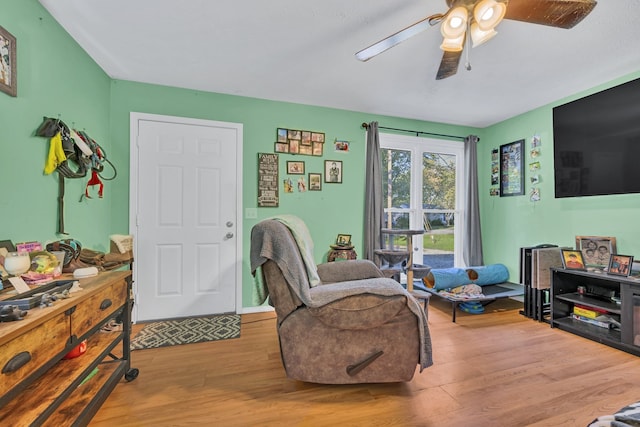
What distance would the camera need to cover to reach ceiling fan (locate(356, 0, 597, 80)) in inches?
49.7

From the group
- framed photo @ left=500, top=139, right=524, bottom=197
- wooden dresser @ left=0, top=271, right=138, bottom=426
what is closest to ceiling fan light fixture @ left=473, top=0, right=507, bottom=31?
wooden dresser @ left=0, top=271, right=138, bottom=426

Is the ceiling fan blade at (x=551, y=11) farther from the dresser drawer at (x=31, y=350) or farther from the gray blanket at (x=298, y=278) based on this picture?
the dresser drawer at (x=31, y=350)

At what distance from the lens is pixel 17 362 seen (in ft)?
2.74

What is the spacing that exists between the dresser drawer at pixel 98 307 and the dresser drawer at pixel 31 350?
0.25 feet

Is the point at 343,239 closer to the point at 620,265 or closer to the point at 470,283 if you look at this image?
the point at 470,283

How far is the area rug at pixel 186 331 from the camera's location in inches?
86.4

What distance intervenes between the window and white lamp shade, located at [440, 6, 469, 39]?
2003mm

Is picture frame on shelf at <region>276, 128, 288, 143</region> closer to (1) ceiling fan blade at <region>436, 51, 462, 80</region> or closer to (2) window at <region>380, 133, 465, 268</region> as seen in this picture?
(2) window at <region>380, 133, 465, 268</region>

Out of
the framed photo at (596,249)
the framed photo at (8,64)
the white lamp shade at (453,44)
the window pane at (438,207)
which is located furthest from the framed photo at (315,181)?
the framed photo at (596,249)

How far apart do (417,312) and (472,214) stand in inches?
107

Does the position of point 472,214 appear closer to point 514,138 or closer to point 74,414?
point 514,138

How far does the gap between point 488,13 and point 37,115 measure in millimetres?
2579

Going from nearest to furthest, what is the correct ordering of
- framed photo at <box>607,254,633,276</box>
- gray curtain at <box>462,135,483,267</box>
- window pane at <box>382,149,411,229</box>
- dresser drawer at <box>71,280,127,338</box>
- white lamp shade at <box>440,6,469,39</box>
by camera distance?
dresser drawer at <box>71,280,127,338</box>, white lamp shade at <box>440,6,469,39</box>, framed photo at <box>607,254,633,276</box>, window pane at <box>382,149,411,229</box>, gray curtain at <box>462,135,483,267</box>

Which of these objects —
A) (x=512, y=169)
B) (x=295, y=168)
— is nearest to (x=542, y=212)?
(x=512, y=169)
